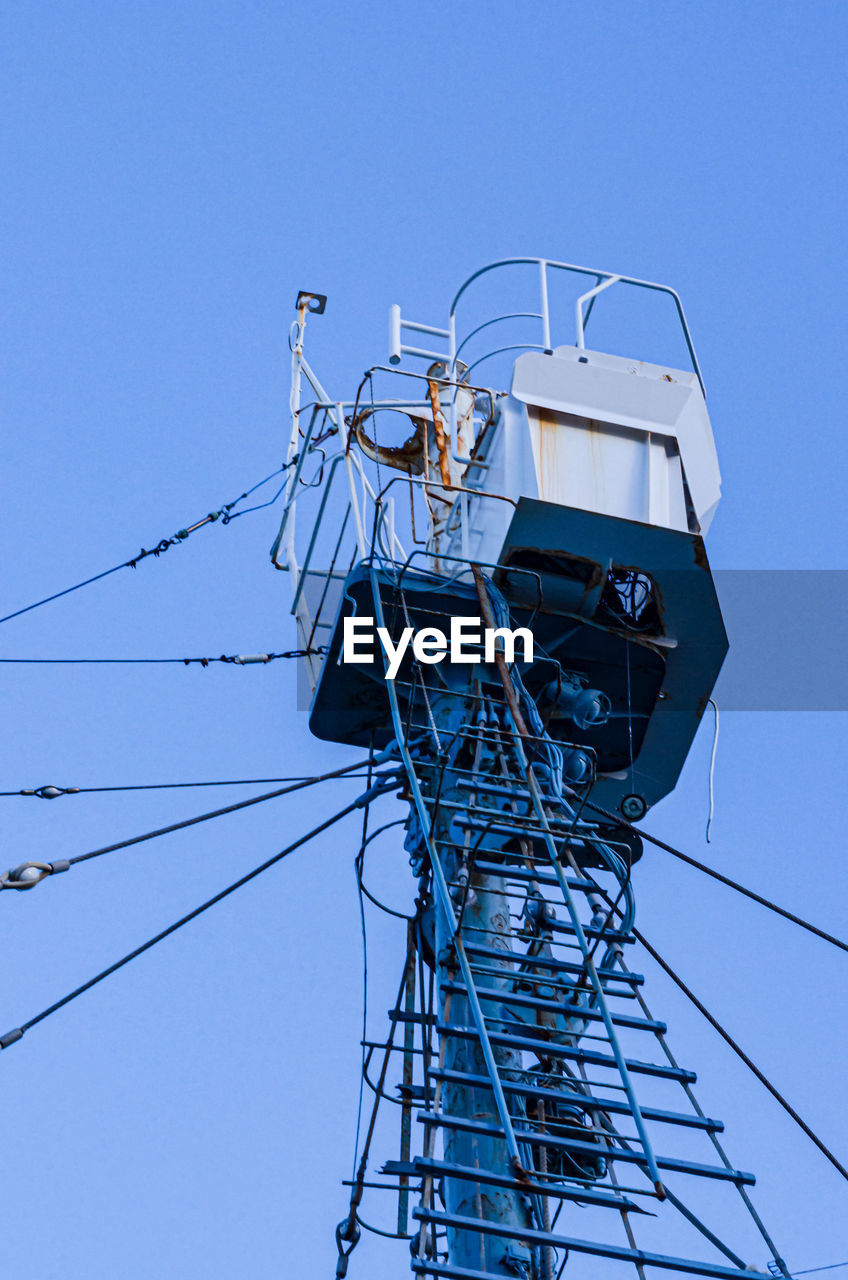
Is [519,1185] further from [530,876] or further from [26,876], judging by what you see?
[26,876]

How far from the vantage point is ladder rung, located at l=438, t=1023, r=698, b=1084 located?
26.2ft

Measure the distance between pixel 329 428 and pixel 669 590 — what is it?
4.32 metres

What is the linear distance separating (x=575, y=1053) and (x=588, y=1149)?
69cm

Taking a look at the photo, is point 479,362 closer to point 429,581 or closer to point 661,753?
point 429,581

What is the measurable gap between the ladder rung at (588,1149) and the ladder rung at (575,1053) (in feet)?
1.58

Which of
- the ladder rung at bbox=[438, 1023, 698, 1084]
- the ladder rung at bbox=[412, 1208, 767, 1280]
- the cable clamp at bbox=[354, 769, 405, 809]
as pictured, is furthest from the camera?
the cable clamp at bbox=[354, 769, 405, 809]

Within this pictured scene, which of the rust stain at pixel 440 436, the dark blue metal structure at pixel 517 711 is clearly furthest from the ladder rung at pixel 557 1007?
the rust stain at pixel 440 436

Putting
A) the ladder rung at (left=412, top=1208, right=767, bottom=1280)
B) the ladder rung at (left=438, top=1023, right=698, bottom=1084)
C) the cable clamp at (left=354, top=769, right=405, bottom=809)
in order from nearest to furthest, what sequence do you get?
the ladder rung at (left=412, top=1208, right=767, bottom=1280) → the ladder rung at (left=438, top=1023, right=698, bottom=1084) → the cable clamp at (left=354, top=769, right=405, bottom=809)

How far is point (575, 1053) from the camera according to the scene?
8.07m

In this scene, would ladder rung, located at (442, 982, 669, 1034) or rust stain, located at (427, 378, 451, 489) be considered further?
rust stain, located at (427, 378, 451, 489)

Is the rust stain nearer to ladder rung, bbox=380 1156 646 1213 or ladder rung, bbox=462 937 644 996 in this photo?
ladder rung, bbox=462 937 644 996

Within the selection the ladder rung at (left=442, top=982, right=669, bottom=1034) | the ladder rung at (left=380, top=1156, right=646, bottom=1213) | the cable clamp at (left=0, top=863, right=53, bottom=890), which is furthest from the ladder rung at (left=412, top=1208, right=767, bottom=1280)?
the cable clamp at (left=0, top=863, right=53, bottom=890)

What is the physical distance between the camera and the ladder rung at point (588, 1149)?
7227 mm

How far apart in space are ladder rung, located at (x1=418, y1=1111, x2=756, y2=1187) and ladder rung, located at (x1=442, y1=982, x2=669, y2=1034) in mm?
700
